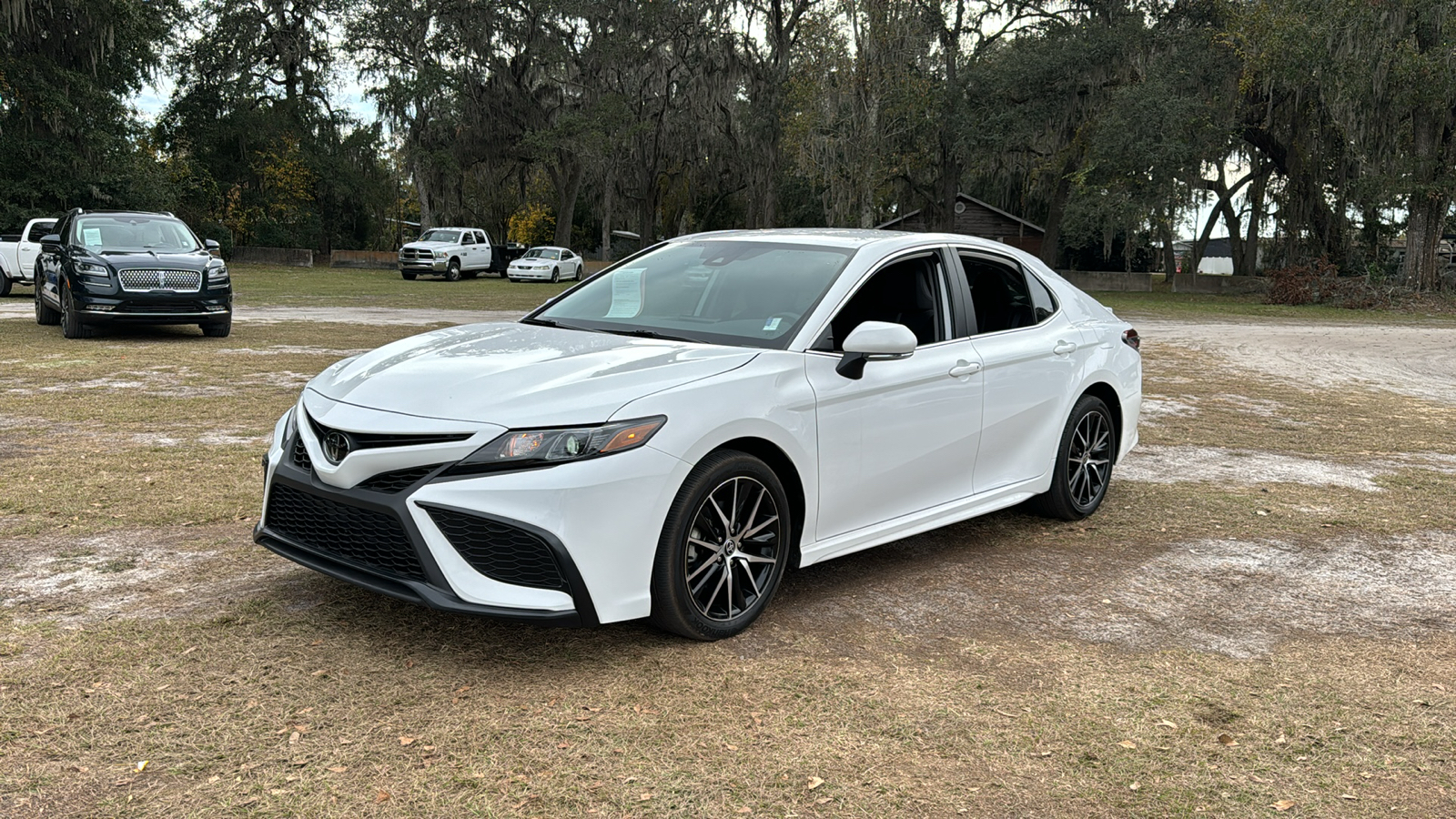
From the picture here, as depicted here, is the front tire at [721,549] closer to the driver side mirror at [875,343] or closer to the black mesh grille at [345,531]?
the driver side mirror at [875,343]

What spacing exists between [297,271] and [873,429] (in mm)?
43079

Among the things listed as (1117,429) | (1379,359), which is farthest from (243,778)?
(1379,359)

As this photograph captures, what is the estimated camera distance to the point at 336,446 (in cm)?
427

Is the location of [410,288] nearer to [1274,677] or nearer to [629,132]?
[629,132]

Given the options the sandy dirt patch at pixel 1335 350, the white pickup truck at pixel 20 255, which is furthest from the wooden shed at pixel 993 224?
the white pickup truck at pixel 20 255

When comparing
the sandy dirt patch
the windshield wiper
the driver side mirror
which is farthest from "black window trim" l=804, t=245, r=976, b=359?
the sandy dirt patch

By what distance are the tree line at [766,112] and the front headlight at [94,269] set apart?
72.6ft

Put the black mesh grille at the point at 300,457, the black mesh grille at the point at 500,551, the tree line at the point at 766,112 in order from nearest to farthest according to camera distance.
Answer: the black mesh grille at the point at 500,551 < the black mesh grille at the point at 300,457 < the tree line at the point at 766,112

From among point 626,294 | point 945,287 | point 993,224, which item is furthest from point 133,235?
point 993,224

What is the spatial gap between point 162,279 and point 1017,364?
12.9 meters

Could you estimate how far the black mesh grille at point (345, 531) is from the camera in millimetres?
4051

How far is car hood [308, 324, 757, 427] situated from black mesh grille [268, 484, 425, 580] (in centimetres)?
39

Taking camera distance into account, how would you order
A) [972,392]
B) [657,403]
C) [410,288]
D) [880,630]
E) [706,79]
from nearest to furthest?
[657,403] → [880,630] → [972,392] → [410,288] → [706,79]

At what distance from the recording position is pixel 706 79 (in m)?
44.2
